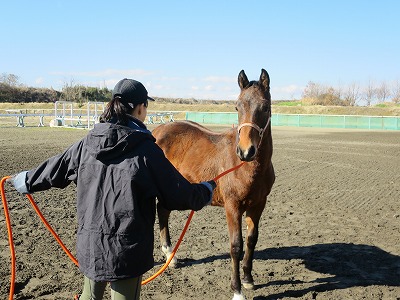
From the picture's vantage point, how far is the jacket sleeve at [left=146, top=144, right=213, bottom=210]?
98.3 inches

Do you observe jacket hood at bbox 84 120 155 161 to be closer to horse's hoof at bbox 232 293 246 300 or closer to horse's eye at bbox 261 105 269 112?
horse's eye at bbox 261 105 269 112

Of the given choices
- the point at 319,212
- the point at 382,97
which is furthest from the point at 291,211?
the point at 382,97

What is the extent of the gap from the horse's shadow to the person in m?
2.38

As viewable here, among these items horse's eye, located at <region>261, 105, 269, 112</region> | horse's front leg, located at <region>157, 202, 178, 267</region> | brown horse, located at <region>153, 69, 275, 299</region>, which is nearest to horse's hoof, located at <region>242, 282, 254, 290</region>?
brown horse, located at <region>153, 69, 275, 299</region>

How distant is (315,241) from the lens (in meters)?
6.27

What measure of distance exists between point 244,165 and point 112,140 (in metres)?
2.26

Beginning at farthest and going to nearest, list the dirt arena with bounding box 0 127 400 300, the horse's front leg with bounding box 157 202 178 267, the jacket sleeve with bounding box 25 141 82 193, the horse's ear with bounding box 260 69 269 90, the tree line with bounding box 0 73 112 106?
the tree line with bounding box 0 73 112 106, the horse's front leg with bounding box 157 202 178 267, the dirt arena with bounding box 0 127 400 300, the horse's ear with bounding box 260 69 269 90, the jacket sleeve with bounding box 25 141 82 193

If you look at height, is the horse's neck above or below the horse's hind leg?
above

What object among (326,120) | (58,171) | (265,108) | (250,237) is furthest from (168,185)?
(326,120)

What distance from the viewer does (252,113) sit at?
4051mm

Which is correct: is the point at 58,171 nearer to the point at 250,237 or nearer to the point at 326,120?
the point at 250,237

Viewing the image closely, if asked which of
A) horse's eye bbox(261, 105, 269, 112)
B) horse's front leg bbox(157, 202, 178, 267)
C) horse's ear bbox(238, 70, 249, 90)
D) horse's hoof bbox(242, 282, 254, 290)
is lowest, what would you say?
horse's hoof bbox(242, 282, 254, 290)

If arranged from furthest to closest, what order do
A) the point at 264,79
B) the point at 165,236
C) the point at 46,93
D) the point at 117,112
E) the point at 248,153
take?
the point at 46,93 < the point at 165,236 < the point at 264,79 < the point at 248,153 < the point at 117,112

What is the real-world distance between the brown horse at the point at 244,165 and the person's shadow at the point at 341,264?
61 centimetres
